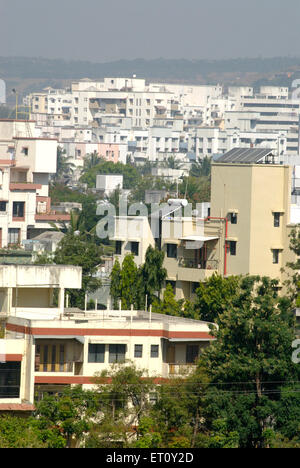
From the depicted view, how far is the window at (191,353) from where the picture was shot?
26.1 m

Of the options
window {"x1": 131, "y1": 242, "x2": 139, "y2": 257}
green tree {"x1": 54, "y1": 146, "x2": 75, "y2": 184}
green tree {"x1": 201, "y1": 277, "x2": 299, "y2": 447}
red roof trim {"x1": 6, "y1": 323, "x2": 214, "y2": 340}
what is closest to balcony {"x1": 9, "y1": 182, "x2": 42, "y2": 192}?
window {"x1": 131, "y1": 242, "x2": 139, "y2": 257}

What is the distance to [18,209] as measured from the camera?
5472 cm

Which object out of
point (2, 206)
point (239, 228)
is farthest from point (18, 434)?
point (2, 206)

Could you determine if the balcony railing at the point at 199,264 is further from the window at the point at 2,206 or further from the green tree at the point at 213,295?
the window at the point at 2,206

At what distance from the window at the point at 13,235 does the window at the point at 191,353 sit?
28.4 metres

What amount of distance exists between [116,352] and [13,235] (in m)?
29.0

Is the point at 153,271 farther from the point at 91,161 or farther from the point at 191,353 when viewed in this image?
the point at 91,161

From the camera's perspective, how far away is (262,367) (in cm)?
2388

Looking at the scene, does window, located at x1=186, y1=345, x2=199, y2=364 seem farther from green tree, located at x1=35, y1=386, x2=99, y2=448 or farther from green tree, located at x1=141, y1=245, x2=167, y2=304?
green tree, located at x1=141, y1=245, x2=167, y2=304

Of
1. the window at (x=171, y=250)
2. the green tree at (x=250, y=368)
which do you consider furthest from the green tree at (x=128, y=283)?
the green tree at (x=250, y=368)

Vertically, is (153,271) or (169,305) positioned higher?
(153,271)
